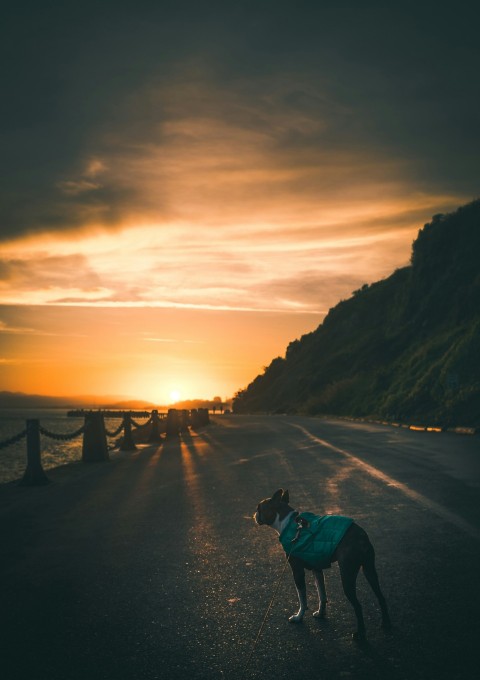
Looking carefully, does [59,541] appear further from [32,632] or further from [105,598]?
[32,632]

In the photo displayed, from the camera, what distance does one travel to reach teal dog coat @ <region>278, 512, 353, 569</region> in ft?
14.4

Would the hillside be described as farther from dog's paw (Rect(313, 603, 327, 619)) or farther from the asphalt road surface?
dog's paw (Rect(313, 603, 327, 619))

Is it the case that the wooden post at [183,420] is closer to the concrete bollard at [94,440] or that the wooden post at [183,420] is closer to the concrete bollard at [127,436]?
the concrete bollard at [127,436]

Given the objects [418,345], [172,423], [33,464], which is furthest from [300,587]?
[418,345]

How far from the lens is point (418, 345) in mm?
62000

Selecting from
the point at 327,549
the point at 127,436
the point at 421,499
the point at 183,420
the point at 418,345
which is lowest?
the point at 421,499

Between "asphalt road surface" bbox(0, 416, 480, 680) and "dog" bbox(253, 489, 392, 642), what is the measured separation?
0.20 m

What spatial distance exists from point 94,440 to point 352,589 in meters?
14.0

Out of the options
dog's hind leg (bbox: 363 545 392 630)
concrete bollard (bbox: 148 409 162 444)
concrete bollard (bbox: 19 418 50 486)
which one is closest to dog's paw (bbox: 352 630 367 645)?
dog's hind leg (bbox: 363 545 392 630)

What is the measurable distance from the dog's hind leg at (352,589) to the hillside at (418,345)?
28.4 m

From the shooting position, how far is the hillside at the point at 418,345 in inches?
1671

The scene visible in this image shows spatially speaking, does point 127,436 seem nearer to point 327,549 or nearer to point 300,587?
point 300,587

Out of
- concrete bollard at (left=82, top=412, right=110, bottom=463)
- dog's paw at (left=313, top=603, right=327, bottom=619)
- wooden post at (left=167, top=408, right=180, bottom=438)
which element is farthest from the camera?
wooden post at (left=167, top=408, right=180, bottom=438)

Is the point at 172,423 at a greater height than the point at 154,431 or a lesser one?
greater
